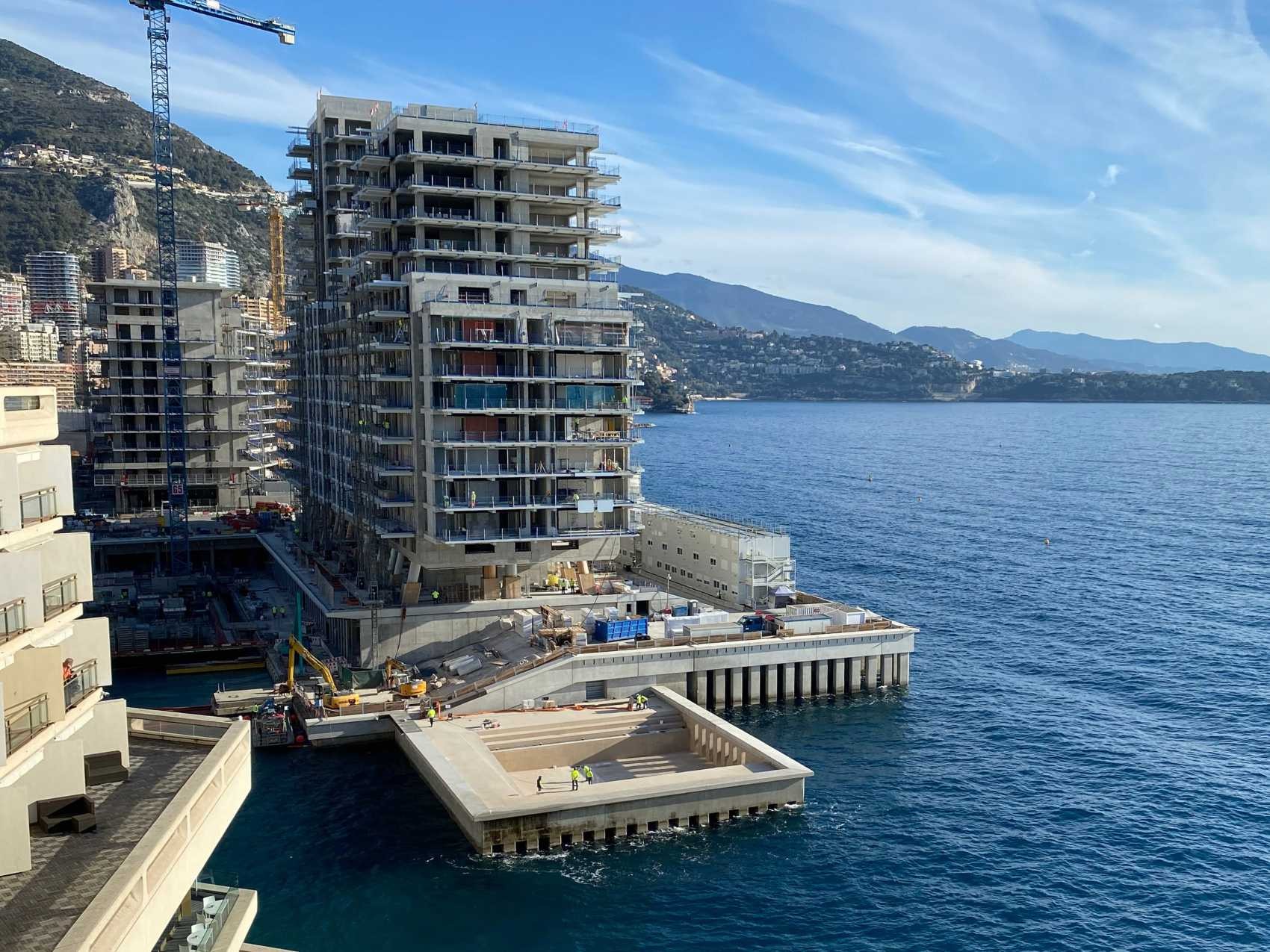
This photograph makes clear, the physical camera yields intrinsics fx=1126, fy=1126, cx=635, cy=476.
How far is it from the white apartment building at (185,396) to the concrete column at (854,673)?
9515 cm

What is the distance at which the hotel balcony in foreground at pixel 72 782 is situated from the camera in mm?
22297

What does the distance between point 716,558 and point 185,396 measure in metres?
81.4

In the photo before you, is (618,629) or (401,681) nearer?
(401,681)

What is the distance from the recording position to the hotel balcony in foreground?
2230cm

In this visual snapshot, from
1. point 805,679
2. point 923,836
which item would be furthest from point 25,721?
point 805,679

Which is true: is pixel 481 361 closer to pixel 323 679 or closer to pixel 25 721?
pixel 323 679

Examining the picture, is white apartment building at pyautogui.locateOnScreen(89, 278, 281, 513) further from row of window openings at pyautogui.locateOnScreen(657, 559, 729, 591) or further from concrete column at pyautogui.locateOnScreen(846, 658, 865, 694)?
concrete column at pyautogui.locateOnScreen(846, 658, 865, 694)

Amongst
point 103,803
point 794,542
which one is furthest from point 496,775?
point 794,542

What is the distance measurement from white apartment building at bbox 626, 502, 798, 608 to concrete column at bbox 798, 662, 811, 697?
835 centimetres

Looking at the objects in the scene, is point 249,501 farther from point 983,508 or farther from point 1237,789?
point 1237,789

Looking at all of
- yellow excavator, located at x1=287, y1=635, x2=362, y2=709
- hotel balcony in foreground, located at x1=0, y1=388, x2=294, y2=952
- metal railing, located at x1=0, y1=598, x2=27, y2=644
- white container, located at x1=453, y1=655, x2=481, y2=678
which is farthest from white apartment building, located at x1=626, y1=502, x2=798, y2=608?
metal railing, located at x1=0, y1=598, x2=27, y2=644

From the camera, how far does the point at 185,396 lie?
141m

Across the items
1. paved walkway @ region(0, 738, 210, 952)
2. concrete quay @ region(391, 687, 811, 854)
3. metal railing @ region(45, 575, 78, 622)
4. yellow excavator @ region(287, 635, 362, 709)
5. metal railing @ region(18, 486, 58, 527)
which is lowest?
concrete quay @ region(391, 687, 811, 854)

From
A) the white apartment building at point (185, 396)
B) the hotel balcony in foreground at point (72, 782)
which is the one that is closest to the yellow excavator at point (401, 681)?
the hotel balcony in foreground at point (72, 782)
